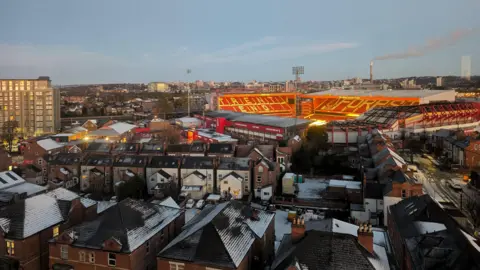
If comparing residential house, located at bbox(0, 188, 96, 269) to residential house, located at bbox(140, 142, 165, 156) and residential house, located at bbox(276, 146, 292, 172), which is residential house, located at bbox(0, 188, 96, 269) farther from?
residential house, located at bbox(276, 146, 292, 172)

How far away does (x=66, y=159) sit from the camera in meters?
22.7

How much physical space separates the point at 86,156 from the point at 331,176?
48.6 ft

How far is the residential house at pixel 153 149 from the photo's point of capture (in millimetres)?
24600

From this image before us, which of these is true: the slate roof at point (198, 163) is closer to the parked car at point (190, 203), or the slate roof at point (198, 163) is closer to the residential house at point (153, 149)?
the parked car at point (190, 203)

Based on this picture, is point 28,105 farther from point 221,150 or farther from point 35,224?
point 35,224

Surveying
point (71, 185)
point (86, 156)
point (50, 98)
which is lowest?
point (71, 185)

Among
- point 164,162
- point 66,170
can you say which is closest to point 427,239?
point 164,162

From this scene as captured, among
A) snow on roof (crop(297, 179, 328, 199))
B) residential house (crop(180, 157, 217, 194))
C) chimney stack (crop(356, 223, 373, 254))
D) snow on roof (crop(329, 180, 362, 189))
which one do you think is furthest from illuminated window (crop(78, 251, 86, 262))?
snow on roof (crop(329, 180, 362, 189))

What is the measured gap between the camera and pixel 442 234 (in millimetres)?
8906

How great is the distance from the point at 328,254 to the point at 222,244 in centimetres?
244

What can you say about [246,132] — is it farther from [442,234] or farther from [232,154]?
[442,234]

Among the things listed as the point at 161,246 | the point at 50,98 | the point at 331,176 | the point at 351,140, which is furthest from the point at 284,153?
the point at 50,98

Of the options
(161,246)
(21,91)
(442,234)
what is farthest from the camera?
(21,91)

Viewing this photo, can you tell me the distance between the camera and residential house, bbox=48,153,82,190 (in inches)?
860
